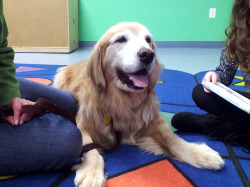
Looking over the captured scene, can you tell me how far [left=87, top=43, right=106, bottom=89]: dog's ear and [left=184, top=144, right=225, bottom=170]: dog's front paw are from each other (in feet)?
1.87

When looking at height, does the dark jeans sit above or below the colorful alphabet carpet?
above

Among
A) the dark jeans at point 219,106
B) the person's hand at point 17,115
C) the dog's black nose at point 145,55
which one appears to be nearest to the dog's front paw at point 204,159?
the dark jeans at point 219,106

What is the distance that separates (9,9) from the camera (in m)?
4.24

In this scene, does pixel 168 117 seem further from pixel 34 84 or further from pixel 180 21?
pixel 180 21

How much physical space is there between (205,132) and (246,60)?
20.1 inches

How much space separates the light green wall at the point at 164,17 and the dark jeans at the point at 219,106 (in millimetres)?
3569

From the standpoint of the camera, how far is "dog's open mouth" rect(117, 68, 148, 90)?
1244mm

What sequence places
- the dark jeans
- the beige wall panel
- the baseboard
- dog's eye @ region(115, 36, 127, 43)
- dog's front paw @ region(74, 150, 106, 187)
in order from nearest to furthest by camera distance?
dog's front paw @ region(74, 150, 106, 187), dog's eye @ region(115, 36, 127, 43), the dark jeans, the beige wall panel, the baseboard

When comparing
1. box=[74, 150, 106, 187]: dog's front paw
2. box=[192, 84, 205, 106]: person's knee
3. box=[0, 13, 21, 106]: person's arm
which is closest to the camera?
box=[74, 150, 106, 187]: dog's front paw

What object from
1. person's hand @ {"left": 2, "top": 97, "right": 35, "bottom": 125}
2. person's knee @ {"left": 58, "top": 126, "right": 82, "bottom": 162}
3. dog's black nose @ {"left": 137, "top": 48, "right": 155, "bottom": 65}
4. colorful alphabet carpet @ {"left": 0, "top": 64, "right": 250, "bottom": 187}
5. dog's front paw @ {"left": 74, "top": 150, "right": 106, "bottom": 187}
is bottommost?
colorful alphabet carpet @ {"left": 0, "top": 64, "right": 250, "bottom": 187}

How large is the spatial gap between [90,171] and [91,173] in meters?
0.01

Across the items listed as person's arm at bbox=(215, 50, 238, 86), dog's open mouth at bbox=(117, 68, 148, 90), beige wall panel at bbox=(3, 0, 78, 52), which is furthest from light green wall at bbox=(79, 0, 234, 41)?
dog's open mouth at bbox=(117, 68, 148, 90)

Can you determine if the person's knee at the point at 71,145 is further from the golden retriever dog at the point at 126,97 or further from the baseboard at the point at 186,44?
the baseboard at the point at 186,44

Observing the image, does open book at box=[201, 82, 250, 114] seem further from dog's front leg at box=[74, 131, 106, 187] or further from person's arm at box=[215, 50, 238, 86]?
dog's front leg at box=[74, 131, 106, 187]
